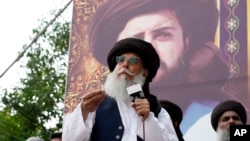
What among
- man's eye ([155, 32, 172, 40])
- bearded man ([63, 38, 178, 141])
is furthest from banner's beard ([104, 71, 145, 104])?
man's eye ([155, 32, 172, 40])

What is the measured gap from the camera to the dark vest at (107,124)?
248 cm

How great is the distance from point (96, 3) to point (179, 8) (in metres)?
1.05

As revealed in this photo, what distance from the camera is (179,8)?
5.93 meters

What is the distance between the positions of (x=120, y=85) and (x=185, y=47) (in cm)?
317

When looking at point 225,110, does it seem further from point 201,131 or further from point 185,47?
point 185,47

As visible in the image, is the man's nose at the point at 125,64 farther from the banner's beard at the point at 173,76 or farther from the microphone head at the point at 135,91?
the banner's beard at the point at 173,76

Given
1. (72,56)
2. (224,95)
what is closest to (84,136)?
(224,95)

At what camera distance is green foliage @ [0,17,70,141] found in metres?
11.2

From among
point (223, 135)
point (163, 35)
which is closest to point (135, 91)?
point (223, 135)

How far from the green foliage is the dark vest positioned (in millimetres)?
8481

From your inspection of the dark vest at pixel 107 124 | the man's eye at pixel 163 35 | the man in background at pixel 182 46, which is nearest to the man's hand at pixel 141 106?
Answer: the dark vest at pixel 107 124

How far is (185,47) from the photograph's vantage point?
5.67 metres

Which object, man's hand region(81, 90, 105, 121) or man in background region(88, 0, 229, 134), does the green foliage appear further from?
man's hand region(81, 90, 105, 121)

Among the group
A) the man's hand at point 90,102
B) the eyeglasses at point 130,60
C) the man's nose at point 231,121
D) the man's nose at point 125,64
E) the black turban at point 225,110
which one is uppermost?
the eyeglasses at point 130,60
